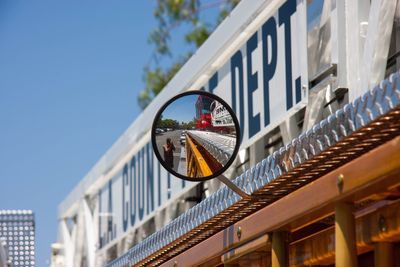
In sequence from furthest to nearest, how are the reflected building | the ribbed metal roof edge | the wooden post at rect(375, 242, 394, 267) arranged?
the reflected building
the wooden post at rect(375, 242, 394, 267)
the ribbed metal roof edge

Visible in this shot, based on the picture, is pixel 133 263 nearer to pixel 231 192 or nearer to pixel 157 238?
pixel 157 238

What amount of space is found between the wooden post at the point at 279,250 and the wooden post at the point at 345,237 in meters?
0.57

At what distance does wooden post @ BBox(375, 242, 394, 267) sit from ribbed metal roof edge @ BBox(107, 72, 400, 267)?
0.36 metres

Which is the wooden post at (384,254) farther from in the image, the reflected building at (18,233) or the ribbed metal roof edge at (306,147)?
the reflected building at (18,233)

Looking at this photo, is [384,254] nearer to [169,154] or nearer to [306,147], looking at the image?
[306,147]

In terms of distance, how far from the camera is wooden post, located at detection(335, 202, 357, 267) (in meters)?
4.12

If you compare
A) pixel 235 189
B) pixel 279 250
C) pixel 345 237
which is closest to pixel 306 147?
pixel 345 237

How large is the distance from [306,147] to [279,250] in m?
0.52

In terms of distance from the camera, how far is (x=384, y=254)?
14.0ft

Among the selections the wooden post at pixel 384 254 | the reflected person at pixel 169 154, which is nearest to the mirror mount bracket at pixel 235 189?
the reflected person at pixel 169 154

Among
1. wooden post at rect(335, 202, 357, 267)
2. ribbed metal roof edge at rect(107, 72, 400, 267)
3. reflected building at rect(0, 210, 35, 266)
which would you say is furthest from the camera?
reflected building at rect(0, 210, 35, 266)

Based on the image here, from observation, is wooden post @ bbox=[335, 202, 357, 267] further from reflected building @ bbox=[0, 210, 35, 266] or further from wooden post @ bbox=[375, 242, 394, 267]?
reflected building @ bbox=[0, 210, 35, 266]

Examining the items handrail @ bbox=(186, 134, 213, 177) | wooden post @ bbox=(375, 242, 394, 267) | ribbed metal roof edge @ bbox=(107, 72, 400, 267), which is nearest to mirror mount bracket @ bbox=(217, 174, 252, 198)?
ribbed metal roof edge @ bbox=(107, 72, 400, 267)

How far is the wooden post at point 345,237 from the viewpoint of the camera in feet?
13.5
